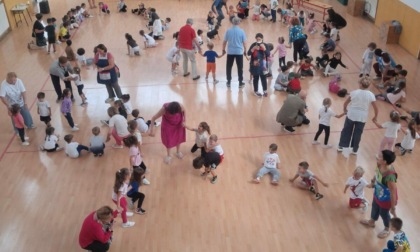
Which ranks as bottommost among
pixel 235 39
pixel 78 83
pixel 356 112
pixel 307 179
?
pixel 307 179

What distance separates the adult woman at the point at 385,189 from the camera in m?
5.52

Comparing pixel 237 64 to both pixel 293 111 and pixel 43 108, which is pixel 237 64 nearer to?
pixel 293 111

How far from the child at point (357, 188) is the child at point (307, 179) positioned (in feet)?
1.53

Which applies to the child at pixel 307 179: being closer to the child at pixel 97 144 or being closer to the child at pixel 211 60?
the child at pixel 97 144

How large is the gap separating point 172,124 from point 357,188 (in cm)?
328

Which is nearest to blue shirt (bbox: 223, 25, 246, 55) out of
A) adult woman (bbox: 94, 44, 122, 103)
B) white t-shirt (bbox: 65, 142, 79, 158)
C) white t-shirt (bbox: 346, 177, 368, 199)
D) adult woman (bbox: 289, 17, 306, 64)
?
adult woman (bbox: 289, 17, 306, 64)

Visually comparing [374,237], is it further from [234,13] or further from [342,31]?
[234,13]

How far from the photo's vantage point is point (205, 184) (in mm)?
7336

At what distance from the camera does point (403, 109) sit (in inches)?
375

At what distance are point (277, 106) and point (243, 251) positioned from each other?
459 cm

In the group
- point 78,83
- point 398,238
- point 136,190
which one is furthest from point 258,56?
point 398,238

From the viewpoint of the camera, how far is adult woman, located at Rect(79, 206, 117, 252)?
5129 mm

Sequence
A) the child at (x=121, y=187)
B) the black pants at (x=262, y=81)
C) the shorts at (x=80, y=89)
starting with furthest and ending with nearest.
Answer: the black pants at (x=262, y=81) → the shorts at (x=80, y=89) → the child at (x=121, y=187)

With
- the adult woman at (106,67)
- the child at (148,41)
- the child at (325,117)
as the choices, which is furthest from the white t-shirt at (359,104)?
the child at (148,41)
